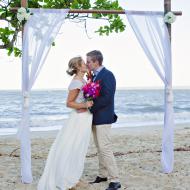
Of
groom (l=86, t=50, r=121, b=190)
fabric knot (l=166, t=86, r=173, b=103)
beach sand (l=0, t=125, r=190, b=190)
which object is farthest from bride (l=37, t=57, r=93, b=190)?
fabric knot (l=166, t=86, r=173, b=103)

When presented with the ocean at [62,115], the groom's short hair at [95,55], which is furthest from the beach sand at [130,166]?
the groom's short hair at [95,55]

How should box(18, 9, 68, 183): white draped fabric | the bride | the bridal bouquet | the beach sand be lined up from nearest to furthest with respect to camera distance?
the bridal bouquet < the bride < the beach sand < box(18, 9, 68, 183): white draped fabric

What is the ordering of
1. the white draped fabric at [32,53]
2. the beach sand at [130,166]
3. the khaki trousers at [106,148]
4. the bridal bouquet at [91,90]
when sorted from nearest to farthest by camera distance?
the bridal bouquet at [91,90] → the khaki trousers at [106,148] → the beach sand at [130,166] → the white draped fabric at [32,53]

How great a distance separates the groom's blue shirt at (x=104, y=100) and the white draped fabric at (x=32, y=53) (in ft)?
3.21

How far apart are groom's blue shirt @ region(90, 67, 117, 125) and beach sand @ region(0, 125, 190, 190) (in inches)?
34.8

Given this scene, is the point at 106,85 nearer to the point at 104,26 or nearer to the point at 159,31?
the point at 159,31

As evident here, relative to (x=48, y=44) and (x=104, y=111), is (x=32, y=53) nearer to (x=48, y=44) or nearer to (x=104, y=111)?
(x=48, y=44)

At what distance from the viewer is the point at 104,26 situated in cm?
788

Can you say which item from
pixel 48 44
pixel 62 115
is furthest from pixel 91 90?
pixel 62 115

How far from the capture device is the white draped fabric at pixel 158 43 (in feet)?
20.3

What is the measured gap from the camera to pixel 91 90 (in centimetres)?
510

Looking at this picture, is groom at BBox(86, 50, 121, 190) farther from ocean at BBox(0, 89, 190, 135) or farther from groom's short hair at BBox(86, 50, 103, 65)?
ocean at BBox(0, 89, 190, 135)

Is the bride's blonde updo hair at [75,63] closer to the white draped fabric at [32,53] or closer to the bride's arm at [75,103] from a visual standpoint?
the bride's arm at [75,103]

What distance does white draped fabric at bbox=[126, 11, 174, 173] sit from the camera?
6188 millimetres
